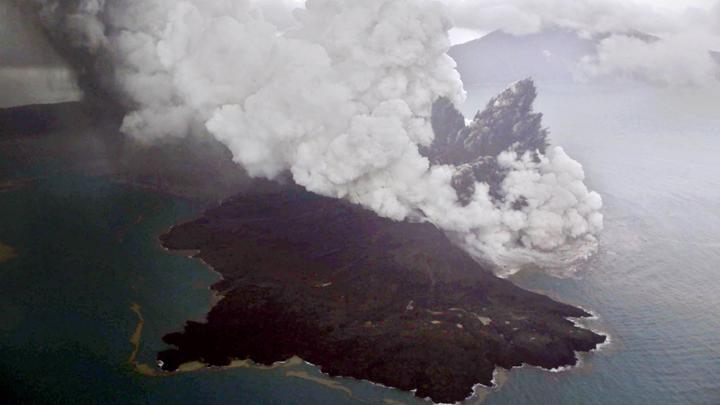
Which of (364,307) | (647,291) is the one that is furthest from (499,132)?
(364,307)

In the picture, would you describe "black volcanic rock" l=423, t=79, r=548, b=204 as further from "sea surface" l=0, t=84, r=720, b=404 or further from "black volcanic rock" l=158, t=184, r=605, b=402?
"sea surface" l=0, t=84, r=720, b=404

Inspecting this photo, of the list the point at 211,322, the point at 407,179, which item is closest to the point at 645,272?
the point at 407,179

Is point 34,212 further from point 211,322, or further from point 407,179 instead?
point 407,179

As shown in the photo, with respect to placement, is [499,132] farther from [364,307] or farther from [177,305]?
[177,305]

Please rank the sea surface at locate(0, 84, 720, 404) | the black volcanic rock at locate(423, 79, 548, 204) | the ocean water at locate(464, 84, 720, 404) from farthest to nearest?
the black volcanic rock at locate(423, 79, 548, 204), the ocean water at locate(464, 84, 720, 404), the sea surface at locate(0, 84, 720, 404)

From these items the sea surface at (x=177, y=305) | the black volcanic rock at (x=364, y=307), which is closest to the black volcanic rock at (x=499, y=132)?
the black volcanic rock at (x=364, y=307)

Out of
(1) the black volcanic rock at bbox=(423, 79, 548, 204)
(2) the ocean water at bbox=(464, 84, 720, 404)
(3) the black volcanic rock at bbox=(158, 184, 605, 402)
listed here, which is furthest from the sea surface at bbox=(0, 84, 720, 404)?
(1) the black volcanic rock at bbox=(423, 79, 548, 204)
